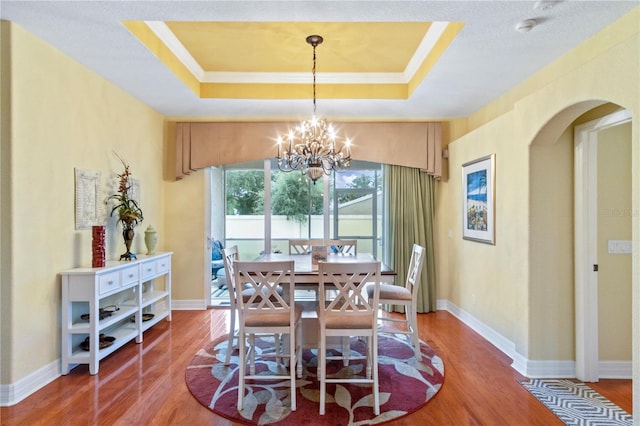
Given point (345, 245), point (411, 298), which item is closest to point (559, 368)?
point (411, 298)

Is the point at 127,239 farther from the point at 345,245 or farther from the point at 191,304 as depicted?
the point at 345,245

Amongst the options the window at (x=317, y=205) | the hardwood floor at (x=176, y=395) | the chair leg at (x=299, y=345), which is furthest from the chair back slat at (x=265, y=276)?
the window at (x=317, y=205)

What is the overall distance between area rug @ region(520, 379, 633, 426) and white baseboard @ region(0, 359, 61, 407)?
12.6 feet

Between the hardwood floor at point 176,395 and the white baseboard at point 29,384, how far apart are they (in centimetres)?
5

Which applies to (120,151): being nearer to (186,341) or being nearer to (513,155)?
(186,341)

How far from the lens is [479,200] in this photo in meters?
4.23

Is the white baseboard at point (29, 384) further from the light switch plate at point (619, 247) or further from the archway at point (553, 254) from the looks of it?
the light switch plate at point (619, 247)

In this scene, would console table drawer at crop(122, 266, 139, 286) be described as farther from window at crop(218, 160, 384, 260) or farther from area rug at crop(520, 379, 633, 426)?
area rug at crop(520, 379, 633, 426)

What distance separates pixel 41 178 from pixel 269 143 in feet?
9.25

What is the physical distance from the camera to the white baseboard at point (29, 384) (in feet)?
8.70

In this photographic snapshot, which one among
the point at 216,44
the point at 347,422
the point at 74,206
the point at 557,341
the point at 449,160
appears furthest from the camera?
the point at 449,160

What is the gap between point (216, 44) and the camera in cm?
366

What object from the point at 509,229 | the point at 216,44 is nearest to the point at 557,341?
the point at 509,229

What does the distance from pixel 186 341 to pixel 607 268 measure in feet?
13.3
